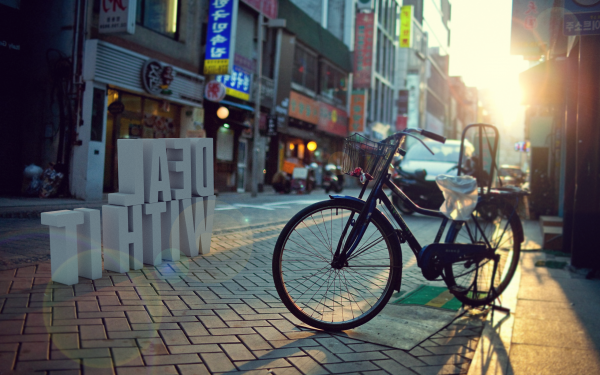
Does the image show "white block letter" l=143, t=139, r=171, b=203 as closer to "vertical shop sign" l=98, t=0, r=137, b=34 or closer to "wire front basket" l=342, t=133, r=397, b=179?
"wire front basket" l=342, t=133, r=397, b=179

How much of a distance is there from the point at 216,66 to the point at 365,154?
49.9 feet

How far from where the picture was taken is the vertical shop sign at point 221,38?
1742 cm

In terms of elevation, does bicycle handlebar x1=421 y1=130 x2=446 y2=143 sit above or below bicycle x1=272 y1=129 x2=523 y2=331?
above

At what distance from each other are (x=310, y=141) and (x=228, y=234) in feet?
75.2

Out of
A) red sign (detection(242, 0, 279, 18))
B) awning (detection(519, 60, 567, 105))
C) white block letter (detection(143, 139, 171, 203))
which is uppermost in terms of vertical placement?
red sign (detection(242, 0, 279, 18))

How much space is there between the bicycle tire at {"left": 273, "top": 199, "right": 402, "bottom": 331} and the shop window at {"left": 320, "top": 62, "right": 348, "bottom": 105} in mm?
28794

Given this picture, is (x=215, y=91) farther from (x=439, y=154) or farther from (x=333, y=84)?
(x=333, y=84)

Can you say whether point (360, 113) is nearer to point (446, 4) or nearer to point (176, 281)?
point (176, 281)

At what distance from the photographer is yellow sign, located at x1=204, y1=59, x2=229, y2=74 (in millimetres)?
17422

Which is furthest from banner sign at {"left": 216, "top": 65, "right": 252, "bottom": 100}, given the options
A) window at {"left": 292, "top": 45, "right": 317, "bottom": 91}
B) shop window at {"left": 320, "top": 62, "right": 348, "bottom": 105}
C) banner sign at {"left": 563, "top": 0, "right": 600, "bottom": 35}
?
banner sign at {"left": 563, "top": 0, "right": 600, "bottom": 35}

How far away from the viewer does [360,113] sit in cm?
3559

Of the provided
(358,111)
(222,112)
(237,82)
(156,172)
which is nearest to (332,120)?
(358,111)

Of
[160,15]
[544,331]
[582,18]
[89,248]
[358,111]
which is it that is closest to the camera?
[544,331]

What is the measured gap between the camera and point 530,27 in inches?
445
